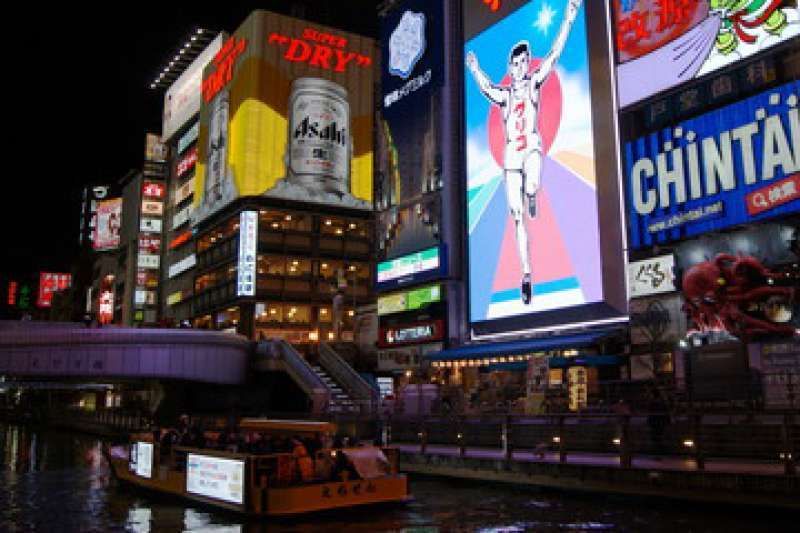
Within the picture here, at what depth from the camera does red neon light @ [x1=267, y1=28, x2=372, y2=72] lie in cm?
8438

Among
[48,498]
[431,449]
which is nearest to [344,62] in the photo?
[431,449]

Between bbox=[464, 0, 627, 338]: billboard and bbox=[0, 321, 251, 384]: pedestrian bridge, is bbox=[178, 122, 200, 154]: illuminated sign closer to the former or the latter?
bbox=[0, 321, 251, 384]: pedestrian bridge

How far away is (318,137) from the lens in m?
82.8

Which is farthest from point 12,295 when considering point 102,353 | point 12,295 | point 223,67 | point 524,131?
point 524,131

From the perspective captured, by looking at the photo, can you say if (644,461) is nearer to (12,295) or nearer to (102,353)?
(102,353)

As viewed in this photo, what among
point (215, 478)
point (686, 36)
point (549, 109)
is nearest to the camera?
point (215, 478)

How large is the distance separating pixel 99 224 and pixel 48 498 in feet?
356

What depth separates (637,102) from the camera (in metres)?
39.0

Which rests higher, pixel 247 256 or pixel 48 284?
pixel 48 284

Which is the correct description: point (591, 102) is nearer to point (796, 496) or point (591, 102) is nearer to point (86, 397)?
point (796, 496)

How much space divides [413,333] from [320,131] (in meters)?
35.3

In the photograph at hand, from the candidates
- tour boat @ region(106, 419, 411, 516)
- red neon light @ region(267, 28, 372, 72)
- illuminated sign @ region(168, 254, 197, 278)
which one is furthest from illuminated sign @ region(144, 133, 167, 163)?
tour boat @ region(106, 419, 411, 516)

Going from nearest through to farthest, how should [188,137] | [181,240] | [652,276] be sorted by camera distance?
[652,276], [181,240], [188,137]

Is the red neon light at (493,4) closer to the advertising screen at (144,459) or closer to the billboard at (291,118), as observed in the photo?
the billboard at (291,118)
